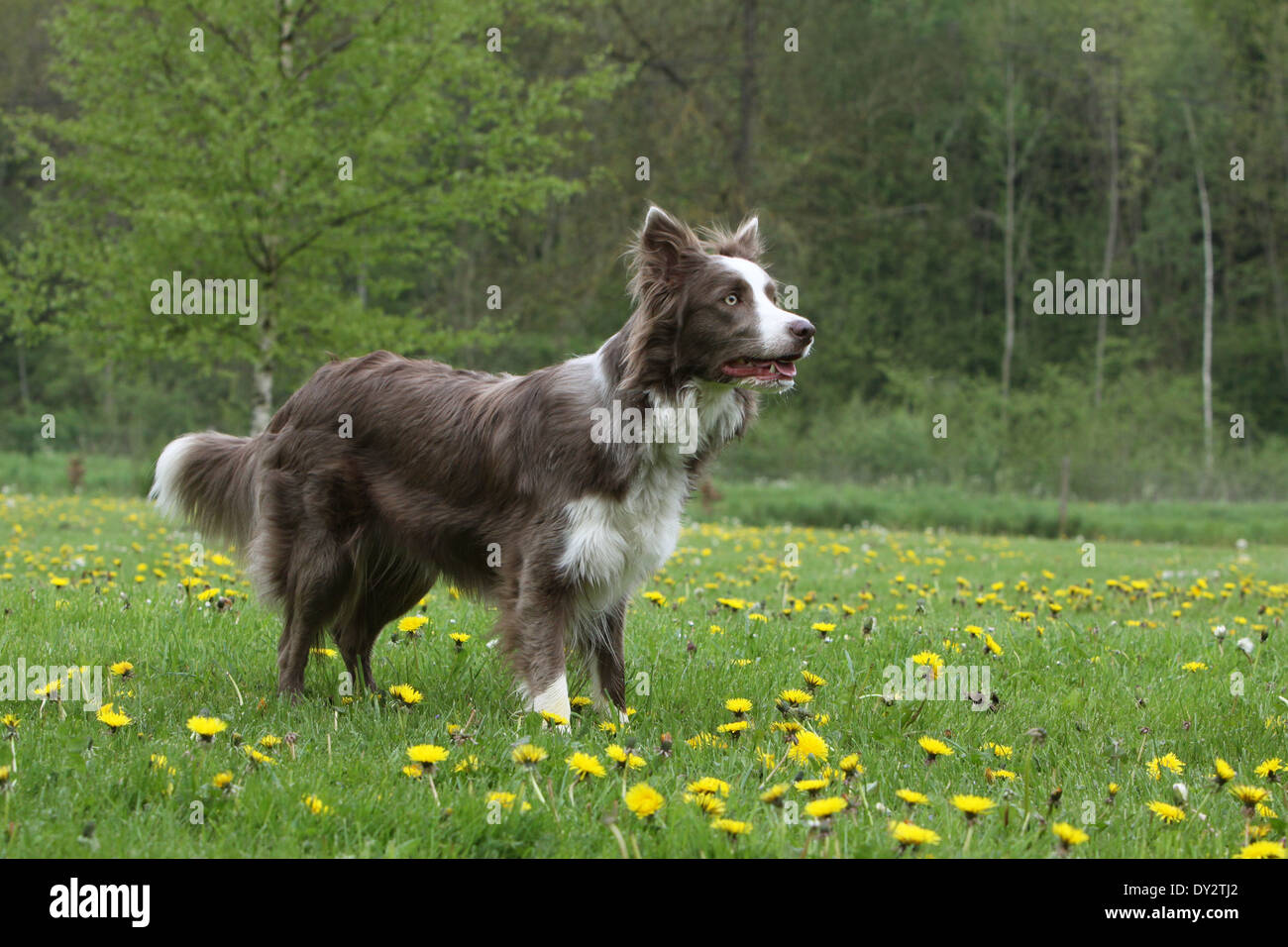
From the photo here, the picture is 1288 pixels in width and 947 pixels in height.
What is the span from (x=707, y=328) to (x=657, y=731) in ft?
4.83

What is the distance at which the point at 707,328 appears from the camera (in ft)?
13.8

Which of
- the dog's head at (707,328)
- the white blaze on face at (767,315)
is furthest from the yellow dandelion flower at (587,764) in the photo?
the white blaze on face at (767,315)

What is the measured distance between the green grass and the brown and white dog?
1.09ft

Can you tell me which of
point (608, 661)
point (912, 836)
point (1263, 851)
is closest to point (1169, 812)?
point (1263, 851)

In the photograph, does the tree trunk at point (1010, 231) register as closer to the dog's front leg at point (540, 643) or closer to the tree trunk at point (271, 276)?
the tree trunk at point (271, 276)

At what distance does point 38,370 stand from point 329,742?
38.1m

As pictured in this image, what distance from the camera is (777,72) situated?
108 ft

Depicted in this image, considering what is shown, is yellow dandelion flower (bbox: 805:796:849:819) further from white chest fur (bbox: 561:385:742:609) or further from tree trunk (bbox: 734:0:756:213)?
tree trunk (bbox: 734:0:756:213)

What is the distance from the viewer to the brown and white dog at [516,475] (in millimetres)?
4223

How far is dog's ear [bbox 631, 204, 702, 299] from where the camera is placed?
4320 mm
